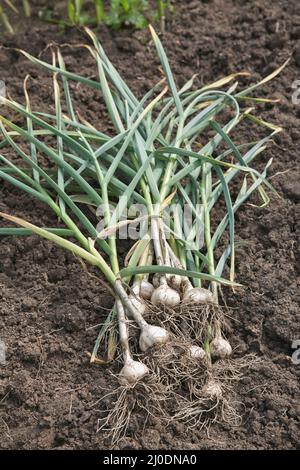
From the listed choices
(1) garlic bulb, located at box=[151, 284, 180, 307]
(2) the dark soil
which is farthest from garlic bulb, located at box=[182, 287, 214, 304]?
(2) the dark soil

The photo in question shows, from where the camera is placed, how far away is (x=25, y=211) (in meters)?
2.36

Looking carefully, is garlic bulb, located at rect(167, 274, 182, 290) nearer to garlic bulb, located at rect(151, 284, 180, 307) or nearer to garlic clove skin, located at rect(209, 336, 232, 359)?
garlic bulb, located at rect(151, 284, 180, 307)

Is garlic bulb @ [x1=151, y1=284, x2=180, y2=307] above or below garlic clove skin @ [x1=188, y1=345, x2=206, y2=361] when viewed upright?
above

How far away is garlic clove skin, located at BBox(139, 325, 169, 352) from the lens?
6.32 feet

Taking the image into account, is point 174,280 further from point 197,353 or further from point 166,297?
point 197,353

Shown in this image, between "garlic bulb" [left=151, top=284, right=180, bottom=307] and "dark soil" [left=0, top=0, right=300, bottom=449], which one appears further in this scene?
"garlic bulb" [left=151, top=284, right=180, bottom=307]

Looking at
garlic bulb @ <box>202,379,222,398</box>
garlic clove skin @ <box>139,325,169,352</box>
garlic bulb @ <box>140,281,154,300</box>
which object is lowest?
garlic bulb @ <box>202,379,222,398</box>

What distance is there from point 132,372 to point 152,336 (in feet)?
0.33

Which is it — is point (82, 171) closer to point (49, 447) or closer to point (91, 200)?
point (91, 200)

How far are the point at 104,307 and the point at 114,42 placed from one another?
1.29 meters

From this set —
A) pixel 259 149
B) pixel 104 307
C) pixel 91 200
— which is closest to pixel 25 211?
pixel 91 200

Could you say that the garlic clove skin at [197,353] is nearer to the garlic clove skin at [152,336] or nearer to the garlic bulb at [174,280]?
the garlic clove skin at [152,336]

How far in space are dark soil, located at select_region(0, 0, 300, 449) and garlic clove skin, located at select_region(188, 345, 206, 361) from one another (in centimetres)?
13

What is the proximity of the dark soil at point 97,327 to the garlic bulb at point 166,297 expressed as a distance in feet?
0.55
